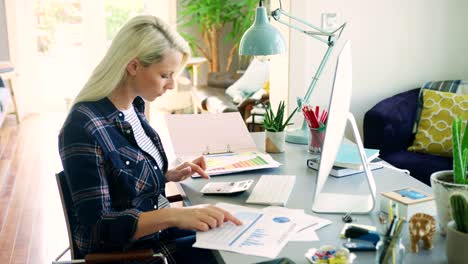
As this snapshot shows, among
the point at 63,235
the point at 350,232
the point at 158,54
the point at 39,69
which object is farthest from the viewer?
the point at 39,69

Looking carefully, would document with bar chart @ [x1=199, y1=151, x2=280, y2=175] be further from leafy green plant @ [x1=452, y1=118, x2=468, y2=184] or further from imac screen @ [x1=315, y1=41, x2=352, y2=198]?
leafy green plant @ [x1=452, y1=118, x2=468, y2=184]

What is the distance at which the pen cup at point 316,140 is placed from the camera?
229 cm

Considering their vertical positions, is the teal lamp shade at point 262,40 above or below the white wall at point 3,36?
above

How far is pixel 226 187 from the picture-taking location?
190cm

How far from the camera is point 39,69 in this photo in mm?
7176

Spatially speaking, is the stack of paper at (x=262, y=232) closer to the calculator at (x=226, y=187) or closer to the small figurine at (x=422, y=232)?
Result: the calculator at (x=226, y=187)

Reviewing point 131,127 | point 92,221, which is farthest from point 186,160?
point 92,221

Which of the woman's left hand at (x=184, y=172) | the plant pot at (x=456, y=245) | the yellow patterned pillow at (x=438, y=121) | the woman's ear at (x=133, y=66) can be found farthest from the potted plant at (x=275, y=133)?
the yellow patterned pillow at (x=438, y=121)

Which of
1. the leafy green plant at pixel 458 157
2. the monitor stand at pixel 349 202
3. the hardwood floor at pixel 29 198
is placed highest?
the leafy green plant at pixel 458 157

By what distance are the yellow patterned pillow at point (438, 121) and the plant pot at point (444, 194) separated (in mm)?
1862

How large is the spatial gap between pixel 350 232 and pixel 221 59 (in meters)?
6.13

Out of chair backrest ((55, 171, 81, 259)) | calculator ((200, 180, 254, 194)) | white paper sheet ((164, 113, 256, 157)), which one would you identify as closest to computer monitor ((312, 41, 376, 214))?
calculator ((200, 180, 254, 194))

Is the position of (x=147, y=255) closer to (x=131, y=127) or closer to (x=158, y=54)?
(x=131, y=127)

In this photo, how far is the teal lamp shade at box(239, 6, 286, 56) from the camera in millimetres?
2221
